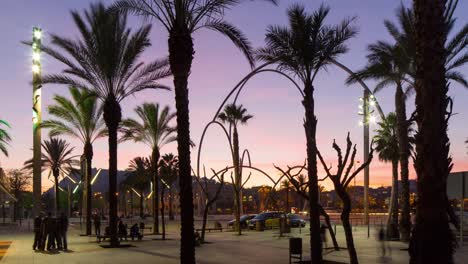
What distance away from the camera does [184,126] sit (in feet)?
52.3

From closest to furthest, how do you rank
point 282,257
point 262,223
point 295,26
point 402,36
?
1. point 295,26
2. point 282,257
3. point 402,36
4. point 262,223

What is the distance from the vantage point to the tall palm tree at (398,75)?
87.2ft

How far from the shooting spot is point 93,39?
26781 mm

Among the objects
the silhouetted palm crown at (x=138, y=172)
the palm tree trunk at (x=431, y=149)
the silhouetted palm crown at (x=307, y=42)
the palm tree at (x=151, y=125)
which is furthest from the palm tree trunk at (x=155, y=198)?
the silhouetted palm crown at (x=138, y=172)

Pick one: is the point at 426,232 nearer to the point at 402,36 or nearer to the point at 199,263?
the point at 199,263

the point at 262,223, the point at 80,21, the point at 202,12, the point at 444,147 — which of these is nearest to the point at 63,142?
the point at 262,223

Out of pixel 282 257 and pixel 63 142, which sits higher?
pixel 63 142

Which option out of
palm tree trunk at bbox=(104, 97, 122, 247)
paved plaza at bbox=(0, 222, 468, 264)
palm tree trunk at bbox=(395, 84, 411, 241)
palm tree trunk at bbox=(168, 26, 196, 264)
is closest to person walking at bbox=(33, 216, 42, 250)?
paved plaza at bbox=(0, 222, 468, 264)

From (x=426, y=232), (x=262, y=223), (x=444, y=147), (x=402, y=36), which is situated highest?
(x=402, y=36)

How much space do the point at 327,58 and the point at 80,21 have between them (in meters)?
13.3

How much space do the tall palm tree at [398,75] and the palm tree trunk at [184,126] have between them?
11.9 m

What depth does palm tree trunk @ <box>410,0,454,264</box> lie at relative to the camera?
8484 mm

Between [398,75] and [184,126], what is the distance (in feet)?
49.4

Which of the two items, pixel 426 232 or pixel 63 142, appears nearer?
pixel 426 232
